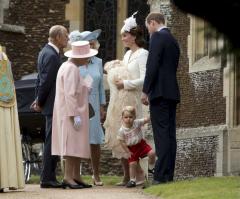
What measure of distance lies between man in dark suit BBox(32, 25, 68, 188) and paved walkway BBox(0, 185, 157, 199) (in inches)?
10.3

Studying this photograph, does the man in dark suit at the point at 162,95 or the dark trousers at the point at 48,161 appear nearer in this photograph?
the man in dark suit at the point at 162,95

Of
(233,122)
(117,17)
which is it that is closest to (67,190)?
(233,122)

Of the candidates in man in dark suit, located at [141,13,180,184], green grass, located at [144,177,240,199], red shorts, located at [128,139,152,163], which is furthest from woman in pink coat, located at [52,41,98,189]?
green grass, located at [144,177,240,199]

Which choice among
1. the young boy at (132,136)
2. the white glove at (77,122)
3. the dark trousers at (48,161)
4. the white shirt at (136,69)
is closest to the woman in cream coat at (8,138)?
the dark trousers at (48,161)

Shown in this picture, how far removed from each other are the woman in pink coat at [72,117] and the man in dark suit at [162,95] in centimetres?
69

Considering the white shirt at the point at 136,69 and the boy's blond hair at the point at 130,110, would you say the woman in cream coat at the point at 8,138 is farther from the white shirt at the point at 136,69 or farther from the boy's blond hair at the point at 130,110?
the white shirt at the point at 136,69

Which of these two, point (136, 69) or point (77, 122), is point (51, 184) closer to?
point (77, 122)

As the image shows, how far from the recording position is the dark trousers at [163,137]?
427 inches

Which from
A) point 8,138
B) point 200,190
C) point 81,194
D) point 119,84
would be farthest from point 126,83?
point 200,190

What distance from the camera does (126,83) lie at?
38.1 ft

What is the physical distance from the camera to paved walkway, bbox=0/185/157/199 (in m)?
9.80

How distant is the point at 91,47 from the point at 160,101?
1.55 metres

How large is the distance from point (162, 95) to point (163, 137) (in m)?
0.44

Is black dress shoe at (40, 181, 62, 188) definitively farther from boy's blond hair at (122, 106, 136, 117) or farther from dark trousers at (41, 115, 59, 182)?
boy's blond hair at (122, 106, 136, 117)
